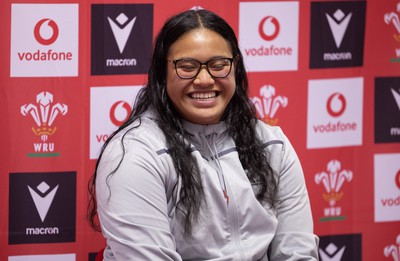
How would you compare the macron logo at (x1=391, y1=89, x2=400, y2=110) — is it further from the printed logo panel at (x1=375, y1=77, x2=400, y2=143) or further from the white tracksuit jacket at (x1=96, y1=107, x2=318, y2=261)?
the white tracksuit jacket at (x1=96, y1=107, x2=318, y2=261)

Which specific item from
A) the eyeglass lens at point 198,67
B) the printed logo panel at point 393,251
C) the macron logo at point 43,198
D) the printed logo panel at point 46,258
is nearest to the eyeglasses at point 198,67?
the eyeglass lens at point 198,67

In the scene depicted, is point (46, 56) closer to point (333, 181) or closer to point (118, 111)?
point (118, 111)

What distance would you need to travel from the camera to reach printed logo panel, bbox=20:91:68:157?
2.55 metres

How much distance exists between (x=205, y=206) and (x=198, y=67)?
393 millimetres

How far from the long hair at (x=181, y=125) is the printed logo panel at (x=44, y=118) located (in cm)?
47

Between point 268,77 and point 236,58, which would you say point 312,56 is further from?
point 236,58

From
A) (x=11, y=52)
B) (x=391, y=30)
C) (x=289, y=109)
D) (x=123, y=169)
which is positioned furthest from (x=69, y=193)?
(x=391, y=30)

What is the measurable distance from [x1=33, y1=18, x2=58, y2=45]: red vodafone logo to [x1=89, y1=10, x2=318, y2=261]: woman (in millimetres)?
499

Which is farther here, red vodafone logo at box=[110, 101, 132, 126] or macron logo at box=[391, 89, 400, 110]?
macron logo at box=[391, 89, 400, 110]

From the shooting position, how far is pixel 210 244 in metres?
2.08

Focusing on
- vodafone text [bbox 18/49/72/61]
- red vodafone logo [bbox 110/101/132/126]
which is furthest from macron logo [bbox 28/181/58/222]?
vodafone text [bbox 18/49/72/61]

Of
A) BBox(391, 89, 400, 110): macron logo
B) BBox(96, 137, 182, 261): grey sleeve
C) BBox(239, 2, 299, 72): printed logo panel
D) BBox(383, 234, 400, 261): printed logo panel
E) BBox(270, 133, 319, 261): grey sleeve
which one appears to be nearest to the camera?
BBox(96, 137, 182, 261): grey sleeve

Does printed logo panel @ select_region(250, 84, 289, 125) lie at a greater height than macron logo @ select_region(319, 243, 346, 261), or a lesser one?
greater

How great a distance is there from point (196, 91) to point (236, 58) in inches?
6.9
